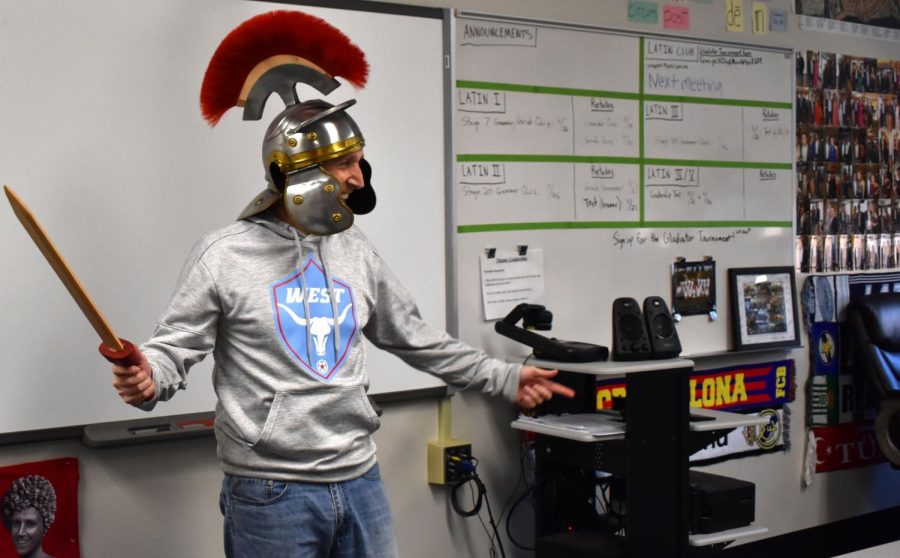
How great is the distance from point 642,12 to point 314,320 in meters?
2.08

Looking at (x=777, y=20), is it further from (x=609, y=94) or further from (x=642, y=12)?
(x=609, y=94)

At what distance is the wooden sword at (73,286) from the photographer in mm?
1495

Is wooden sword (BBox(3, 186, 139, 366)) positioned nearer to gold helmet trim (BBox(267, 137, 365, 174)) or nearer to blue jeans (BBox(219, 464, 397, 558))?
blue jeans (BBox(219, 464, 397, 558))

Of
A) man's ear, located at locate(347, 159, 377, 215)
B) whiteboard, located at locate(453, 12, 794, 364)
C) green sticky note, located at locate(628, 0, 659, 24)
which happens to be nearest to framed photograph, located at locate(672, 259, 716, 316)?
whiteboard, located at locate(453, 12, 794, 364)

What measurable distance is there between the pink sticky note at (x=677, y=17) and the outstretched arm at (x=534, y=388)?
187cm

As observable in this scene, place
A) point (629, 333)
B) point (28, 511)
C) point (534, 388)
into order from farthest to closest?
1. point (629, 333)
2. point (28, 511)
3. point (534, 388)

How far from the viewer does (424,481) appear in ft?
10.3

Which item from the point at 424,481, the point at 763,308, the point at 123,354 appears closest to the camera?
the point at 123,354

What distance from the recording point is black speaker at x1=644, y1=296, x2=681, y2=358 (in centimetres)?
303

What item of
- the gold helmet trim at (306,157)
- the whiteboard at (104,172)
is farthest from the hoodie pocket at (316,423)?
the whiteboard at (104,172)

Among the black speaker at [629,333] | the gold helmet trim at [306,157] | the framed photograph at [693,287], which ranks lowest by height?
the black speaker at [629,333]

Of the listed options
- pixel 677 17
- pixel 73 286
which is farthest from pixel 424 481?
pixel 677 17

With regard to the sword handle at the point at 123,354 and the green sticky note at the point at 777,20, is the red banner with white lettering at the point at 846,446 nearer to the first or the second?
the green sticky note at the point at 777,20

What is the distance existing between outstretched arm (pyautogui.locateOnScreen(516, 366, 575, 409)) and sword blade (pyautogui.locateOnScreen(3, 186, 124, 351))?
0.88 meters
